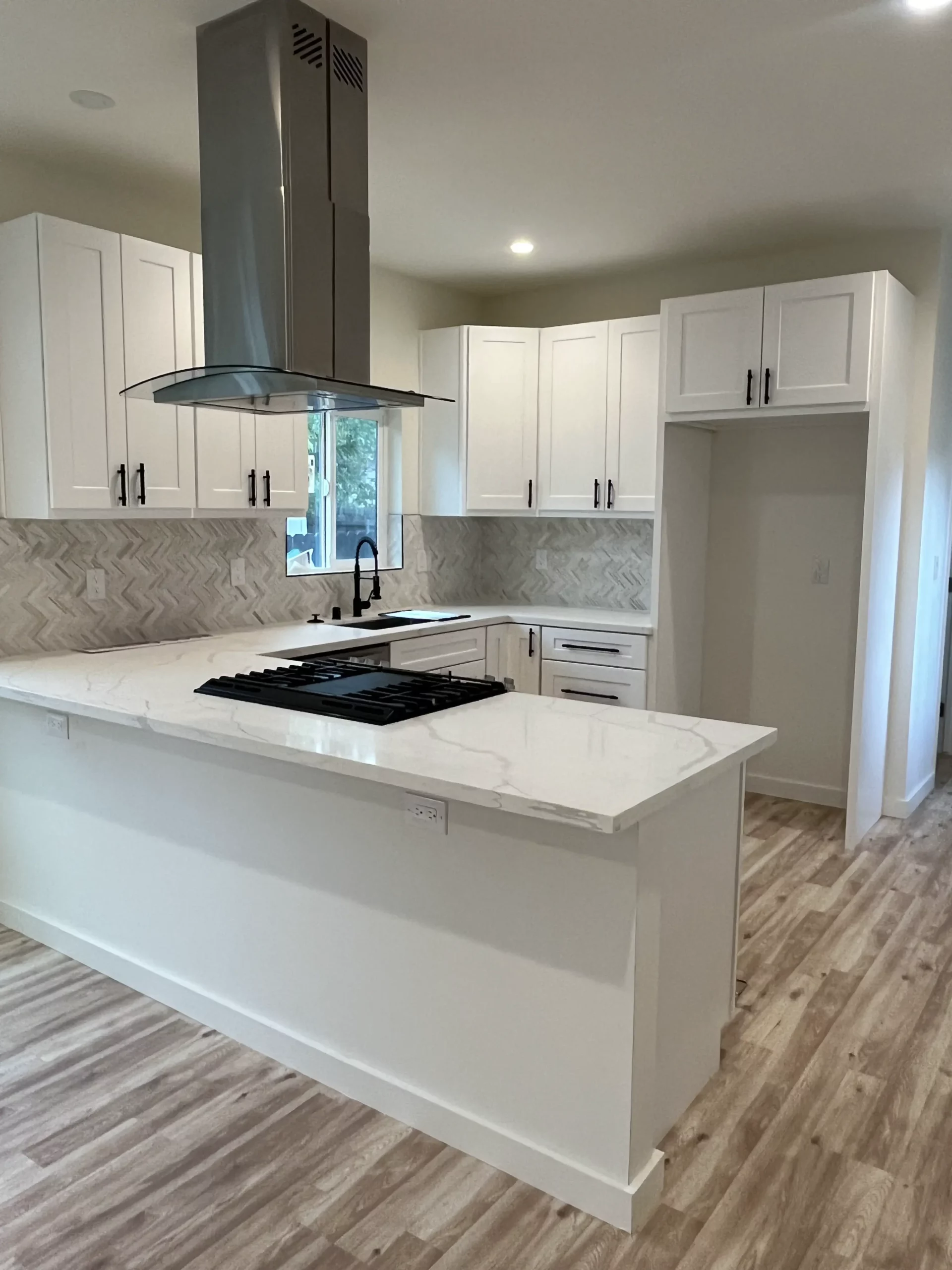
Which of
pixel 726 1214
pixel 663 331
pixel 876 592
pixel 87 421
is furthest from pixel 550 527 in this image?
pixel 726 1214

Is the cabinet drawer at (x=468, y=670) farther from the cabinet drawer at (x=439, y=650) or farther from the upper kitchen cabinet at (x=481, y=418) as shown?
the upper kitchen cabinet at (x=481, y=418)

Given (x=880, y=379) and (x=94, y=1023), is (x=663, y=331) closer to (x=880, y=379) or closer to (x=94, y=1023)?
(x=880, y=379)

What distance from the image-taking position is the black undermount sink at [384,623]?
425 centimetres

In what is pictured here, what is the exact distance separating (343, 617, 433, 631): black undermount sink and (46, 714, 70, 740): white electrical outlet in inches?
56.3

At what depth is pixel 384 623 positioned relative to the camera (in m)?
4.39

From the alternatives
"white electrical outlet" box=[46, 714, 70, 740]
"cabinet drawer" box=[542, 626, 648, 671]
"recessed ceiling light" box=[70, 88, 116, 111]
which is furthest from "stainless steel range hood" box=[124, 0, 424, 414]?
"cabinet drawer" box=[542, 626, 648, 671]

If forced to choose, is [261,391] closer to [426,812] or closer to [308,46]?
[308,46]

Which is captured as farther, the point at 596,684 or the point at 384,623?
the point at 596,684

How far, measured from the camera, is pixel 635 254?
177 inches

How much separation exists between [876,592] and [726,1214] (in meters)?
2.71

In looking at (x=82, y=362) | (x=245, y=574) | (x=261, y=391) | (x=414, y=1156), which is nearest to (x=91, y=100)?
(x=82, y=362)

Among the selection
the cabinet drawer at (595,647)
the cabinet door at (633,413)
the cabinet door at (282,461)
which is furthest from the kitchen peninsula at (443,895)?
the cabinet door at (633,413)

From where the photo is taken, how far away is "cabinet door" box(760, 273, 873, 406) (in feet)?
12.5

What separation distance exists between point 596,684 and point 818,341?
5.93ft
